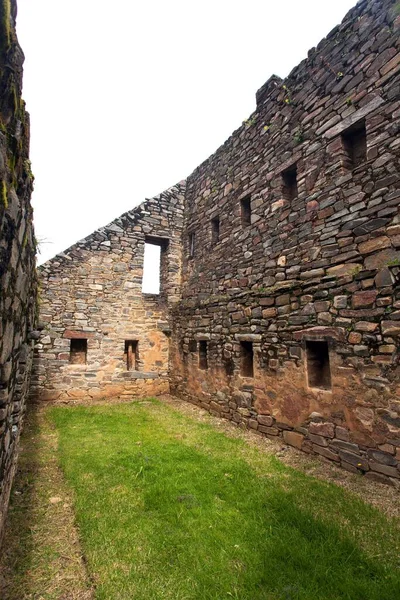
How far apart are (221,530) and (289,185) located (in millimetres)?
6561

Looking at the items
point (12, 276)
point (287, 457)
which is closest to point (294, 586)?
point (287, 457)

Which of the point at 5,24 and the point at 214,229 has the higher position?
the point at 214,229

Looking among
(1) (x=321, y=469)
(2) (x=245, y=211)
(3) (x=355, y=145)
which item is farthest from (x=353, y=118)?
(1) (x=321, y=469)

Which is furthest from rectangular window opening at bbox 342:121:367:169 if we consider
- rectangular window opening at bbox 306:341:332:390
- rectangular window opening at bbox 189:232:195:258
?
rectangular window opening at bbox 189:232:195:258

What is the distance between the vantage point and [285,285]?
6086mm

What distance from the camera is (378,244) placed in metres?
4.66

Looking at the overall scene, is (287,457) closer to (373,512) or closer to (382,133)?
(373,512)

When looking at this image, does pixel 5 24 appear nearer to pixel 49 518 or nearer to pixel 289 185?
pixel 49 518

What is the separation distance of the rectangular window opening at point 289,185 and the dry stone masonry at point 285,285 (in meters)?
0.03

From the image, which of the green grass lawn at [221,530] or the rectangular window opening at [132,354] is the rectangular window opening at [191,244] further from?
the green grass lawn at [221,530]

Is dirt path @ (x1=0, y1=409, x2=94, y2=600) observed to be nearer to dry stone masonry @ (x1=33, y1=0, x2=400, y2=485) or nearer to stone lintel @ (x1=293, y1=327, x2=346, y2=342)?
dry stone masonry @ (x1=33, y1=0, x2=400, y2=485)

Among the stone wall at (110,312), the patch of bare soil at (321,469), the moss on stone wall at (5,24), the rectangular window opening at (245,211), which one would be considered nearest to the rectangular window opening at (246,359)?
the patch of bare soil at (321,469)

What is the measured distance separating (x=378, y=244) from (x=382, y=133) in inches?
73.7

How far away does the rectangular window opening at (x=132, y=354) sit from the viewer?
10454mm
